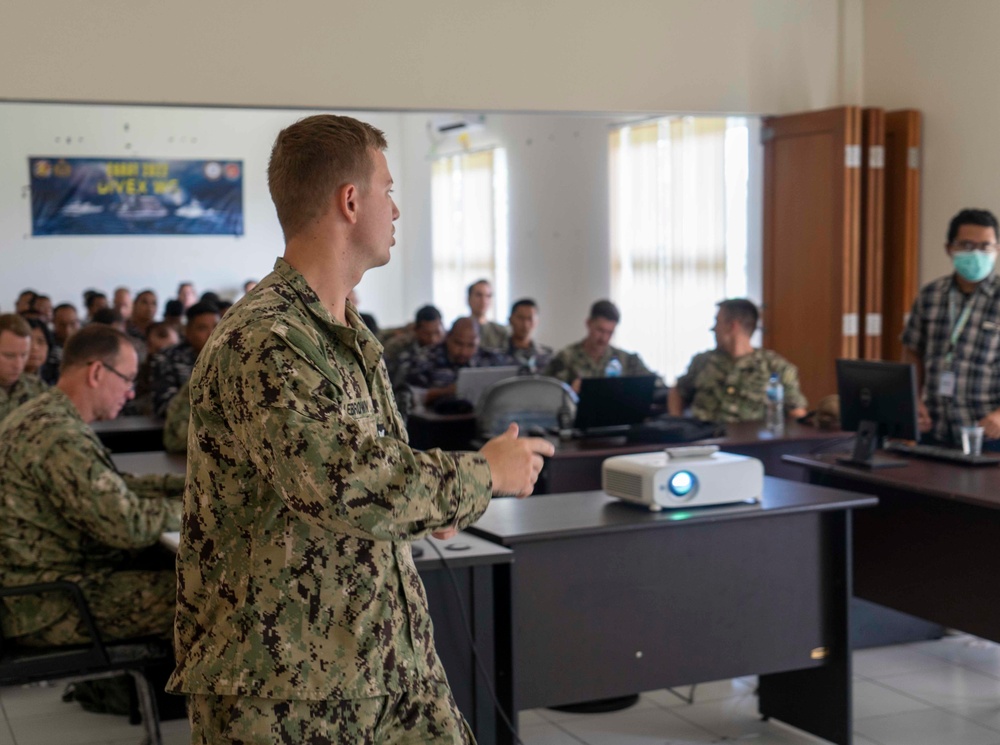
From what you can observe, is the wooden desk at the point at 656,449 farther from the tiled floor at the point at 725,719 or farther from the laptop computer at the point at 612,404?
the tiled floor at the point at 725,719

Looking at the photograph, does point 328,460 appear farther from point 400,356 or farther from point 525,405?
point 400,356

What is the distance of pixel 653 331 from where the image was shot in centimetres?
922

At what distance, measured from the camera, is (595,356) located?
6695 mm

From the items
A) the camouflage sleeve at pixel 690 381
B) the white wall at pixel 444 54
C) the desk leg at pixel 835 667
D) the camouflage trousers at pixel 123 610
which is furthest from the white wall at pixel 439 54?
the desk leg at pixel 835 667

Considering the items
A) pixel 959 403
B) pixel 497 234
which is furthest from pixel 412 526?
pixel 497 234

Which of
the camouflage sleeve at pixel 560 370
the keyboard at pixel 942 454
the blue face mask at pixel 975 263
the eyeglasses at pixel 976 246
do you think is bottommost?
the keyboard at pixel 942 454

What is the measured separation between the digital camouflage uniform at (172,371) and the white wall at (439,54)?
1.20m

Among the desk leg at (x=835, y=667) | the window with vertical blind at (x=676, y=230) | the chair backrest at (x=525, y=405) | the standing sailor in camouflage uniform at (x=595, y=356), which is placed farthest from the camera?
the window with vertical blind at (x=676, y=230)

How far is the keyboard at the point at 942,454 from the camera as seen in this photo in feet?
12.8

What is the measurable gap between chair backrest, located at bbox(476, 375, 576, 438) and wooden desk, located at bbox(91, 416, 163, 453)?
1532 millimetres

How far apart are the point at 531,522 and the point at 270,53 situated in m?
3.48

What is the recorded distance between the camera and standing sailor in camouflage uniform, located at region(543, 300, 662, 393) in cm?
661

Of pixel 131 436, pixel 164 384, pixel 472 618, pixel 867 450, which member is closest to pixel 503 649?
pixel 472 618

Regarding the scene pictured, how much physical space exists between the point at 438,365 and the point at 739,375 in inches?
91.4
